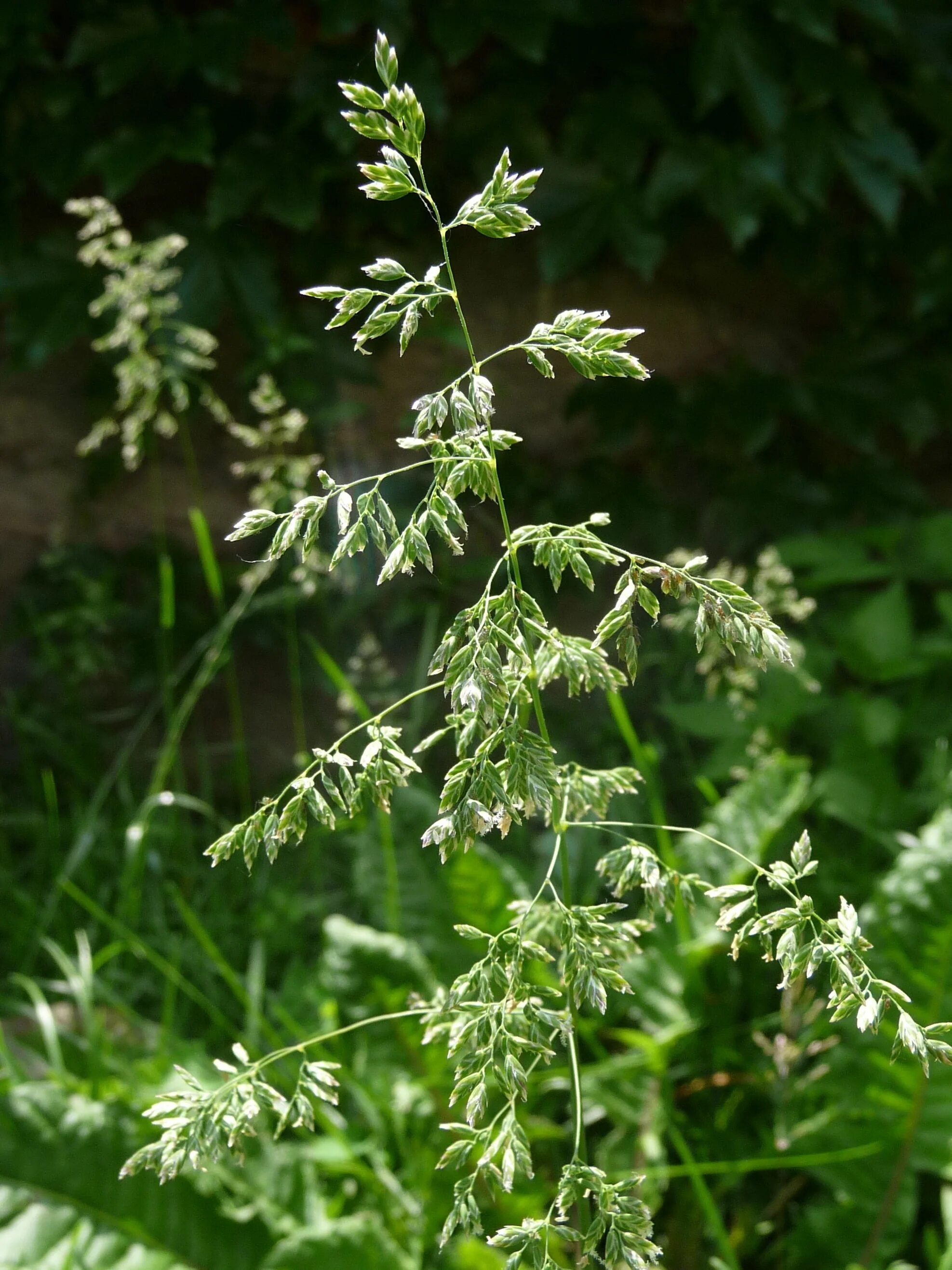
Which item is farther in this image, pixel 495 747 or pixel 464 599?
pixel 464 599

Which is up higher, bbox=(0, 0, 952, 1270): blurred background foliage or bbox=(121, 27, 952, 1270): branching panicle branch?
bbox=(121, 27, 952, 1270): branching panicle branch

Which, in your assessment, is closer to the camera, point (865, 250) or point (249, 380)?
point (249, 380)

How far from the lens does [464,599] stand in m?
2.70

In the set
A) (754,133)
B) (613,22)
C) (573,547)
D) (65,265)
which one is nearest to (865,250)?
(754,133)

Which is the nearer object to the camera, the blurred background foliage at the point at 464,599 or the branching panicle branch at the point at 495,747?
the branching panicle branch at the point at 495,747

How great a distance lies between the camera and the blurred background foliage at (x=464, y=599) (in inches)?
59.6

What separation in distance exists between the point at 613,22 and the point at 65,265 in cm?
128

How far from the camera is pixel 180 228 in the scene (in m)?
2.47

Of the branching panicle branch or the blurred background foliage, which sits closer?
the branching panicle branch

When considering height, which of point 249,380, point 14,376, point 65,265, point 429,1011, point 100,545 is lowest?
point 100,545

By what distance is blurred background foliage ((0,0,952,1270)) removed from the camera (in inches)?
59.6

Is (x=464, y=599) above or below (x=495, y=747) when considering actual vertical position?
below

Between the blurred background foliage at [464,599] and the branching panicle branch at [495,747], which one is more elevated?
the branching panicle branch at [495,747]

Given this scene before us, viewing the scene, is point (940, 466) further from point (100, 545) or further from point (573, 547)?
point (573, 547)
